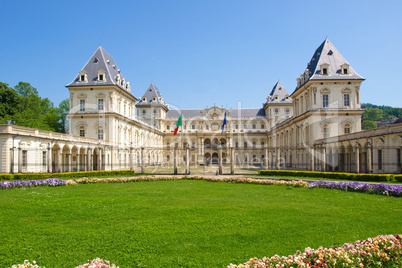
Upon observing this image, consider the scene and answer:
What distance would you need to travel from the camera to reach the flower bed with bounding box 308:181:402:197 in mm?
15391

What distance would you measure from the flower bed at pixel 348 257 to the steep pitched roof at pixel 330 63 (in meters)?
38.6

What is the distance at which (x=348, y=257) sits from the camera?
5836mm

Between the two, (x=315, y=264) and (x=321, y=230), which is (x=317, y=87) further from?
(x=315, y=264)

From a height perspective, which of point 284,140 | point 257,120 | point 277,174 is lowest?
point 277,174

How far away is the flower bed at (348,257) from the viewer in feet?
18.6

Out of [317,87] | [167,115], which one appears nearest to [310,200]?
[317,87]

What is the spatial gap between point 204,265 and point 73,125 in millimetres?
43942

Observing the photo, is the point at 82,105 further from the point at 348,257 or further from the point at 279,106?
the point at 279,106

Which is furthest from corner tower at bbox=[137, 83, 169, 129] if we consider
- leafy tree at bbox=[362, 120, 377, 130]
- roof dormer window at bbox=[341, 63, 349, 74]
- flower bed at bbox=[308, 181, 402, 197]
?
leafy tree at bbox=[362, 120, 377, 130]

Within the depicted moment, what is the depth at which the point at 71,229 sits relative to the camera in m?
9.05

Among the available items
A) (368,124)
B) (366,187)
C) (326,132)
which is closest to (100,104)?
(326,132)

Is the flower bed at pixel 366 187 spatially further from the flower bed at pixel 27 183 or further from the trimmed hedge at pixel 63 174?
the trimmed hedge at pixel 63 174

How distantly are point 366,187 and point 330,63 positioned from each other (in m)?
31.0

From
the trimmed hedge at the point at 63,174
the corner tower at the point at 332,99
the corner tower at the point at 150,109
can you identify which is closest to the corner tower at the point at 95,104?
the trimmed hedge at the point at 63,174
